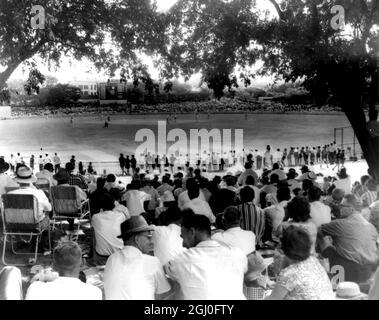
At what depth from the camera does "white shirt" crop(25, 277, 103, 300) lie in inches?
129

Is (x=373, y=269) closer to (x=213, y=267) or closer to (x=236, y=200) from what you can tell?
(x=213, y=267)

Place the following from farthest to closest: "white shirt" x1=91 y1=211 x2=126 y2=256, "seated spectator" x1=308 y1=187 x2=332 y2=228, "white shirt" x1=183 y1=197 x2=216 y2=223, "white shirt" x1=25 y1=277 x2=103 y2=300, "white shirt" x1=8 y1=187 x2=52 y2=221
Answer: "white shirt" x1=183 y1=197 x2=216 y2=223, "white shirt" x1=8 y1=187 x2=52 y2=221, "seated spectator" x1=308 y1=187 x2=332 y2=228, "white shirt" x1=91 y1=211 x2=126 y2=256, "white shirt" x1=25 y1=277 x2=103 y2=300

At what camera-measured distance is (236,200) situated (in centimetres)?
855

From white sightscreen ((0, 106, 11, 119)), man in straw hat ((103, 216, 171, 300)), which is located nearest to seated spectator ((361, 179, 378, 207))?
man in straw hat ((103, 216, 171, 300))

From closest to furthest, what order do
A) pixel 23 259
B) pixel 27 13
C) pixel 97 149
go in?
pixel 23 259
pixel 27 13
pixel 97 149

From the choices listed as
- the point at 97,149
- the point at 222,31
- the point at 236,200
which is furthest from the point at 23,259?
the point at 97,149

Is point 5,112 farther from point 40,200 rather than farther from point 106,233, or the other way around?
point 106,233

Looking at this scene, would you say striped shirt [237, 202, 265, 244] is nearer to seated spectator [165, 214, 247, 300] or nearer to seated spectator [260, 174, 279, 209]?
seated spectator [260, 174, 279, 209]

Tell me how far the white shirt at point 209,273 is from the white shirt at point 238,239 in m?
1.04

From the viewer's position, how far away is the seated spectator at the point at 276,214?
7199 millimetres

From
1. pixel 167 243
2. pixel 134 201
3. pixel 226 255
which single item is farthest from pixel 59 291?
pixel 134 201

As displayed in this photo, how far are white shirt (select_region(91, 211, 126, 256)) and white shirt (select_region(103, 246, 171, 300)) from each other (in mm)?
2153

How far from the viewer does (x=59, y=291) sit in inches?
129
